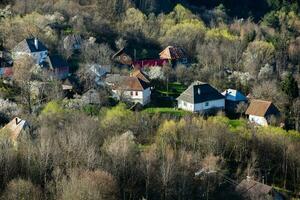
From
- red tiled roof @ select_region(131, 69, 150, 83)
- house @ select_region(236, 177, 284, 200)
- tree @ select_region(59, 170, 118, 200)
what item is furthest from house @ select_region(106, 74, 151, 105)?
tree @ select_region(59, 170, 118, 200)

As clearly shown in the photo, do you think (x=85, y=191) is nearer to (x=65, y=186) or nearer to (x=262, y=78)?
(x=65, y=186)

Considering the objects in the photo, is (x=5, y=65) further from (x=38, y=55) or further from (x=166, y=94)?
(x=166, y=94)

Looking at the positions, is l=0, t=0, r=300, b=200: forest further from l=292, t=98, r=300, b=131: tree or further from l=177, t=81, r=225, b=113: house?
l=177, t=81, r=225, b=113: house

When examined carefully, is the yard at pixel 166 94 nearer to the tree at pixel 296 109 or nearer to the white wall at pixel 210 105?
the white wall at pixel 210 105

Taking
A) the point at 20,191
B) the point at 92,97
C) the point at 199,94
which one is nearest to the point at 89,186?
the point at 20,191

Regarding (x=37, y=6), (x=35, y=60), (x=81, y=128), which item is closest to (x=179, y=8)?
(x=37, y=6)
